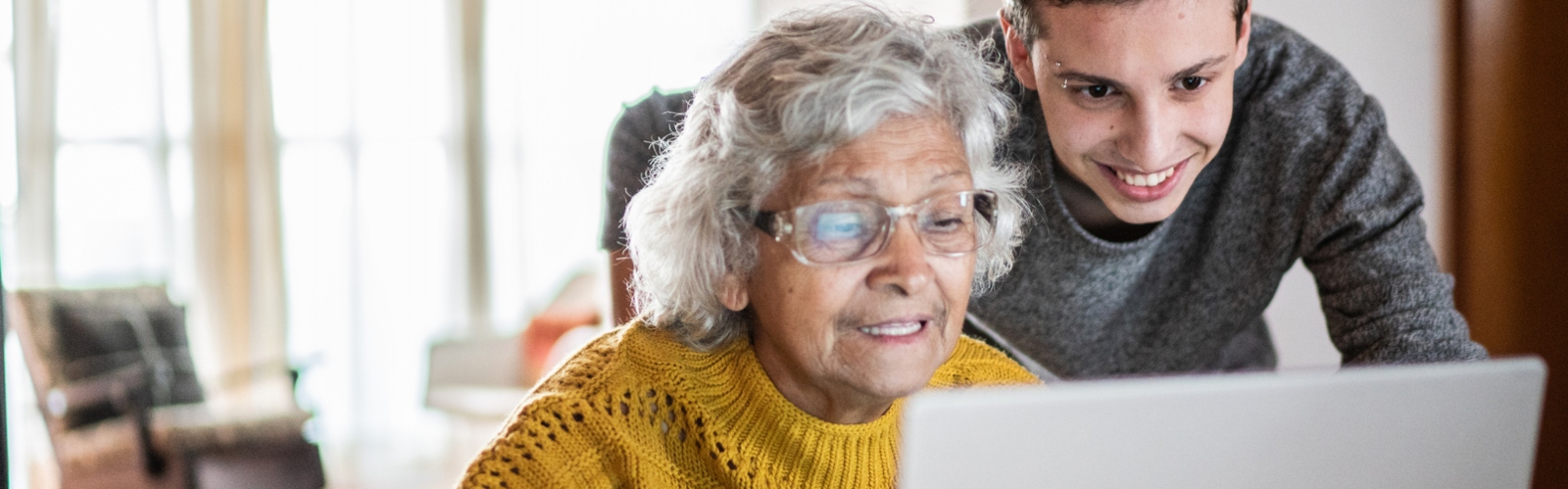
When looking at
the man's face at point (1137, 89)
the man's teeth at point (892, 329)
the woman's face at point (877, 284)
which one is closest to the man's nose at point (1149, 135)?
the man's face at point (1137, 89)

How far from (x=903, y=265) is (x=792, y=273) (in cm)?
12

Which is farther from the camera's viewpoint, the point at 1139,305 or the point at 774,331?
the point at 1139,305

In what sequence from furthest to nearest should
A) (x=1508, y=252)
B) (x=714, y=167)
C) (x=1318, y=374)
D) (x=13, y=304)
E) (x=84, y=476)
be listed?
1. (x=13, y=304)
2. (x=84, y=476)
3. (x=1508, y=252)
4. (x=714, y=167)
5. (x=1318, y=374)

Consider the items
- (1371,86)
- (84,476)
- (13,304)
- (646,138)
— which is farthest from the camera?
(13,304)

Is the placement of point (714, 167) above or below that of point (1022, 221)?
above

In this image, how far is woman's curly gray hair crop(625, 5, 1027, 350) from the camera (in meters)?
1.24

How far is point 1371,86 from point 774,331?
2.18m

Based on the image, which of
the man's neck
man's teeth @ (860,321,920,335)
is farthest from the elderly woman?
the man's neck

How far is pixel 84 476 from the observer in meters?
3.95

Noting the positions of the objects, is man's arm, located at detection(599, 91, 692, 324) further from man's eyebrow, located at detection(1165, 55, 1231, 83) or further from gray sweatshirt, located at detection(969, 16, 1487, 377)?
man's eyebrow, located at detection(1165, 55, 1231, 83)

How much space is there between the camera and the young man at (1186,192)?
54.5 inches

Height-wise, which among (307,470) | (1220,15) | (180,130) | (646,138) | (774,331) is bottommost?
(307,470)

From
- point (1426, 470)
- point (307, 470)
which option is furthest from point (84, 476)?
point (1426, 470)

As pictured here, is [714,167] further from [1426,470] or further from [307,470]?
[307,470]
